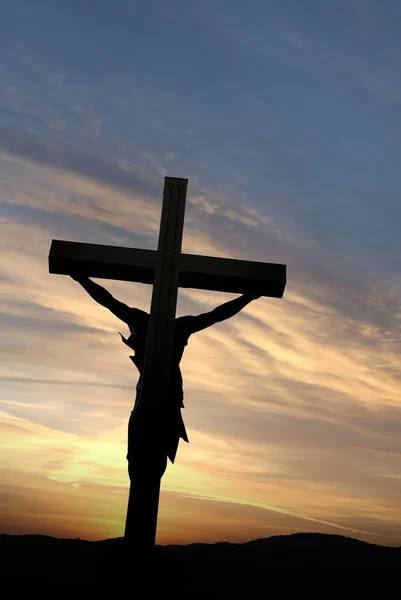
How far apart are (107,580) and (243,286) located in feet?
13.8

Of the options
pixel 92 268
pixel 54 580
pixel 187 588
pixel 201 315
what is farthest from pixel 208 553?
pixel 92 268

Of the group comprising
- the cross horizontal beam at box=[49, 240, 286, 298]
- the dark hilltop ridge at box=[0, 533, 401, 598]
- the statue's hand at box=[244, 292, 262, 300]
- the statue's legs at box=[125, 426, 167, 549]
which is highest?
the cross horizontal beam at box=[49, 240, 286, 298]

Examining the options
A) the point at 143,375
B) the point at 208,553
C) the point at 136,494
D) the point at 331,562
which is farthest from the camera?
the point at 331,562

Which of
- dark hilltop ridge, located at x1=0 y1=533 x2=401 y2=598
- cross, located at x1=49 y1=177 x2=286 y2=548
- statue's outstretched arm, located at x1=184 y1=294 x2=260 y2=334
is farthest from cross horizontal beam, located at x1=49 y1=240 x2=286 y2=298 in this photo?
dark hilltop ridge, located at x1=0 y1=533 x2=401 y2=598

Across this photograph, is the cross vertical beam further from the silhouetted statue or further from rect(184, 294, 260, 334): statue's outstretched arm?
rect(184, 294, 260, 334): statue's outstretched arm

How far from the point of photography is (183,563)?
8.18m

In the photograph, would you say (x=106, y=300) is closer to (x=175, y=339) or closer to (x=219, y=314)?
(x=175, y=339)

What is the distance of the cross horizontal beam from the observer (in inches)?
366

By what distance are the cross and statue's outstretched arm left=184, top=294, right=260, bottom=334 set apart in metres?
0.17

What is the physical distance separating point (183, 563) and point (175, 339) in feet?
9.03

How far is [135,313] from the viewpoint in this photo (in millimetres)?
9281

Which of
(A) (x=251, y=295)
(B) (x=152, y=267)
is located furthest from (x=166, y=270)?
(A) (x=251, y=295)

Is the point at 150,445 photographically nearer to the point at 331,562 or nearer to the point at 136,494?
the point at 136,494

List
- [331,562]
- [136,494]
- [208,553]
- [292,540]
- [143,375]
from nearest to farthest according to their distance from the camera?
[136,494] < [143,375] < [208,553] < [331,562] < [292,540]
